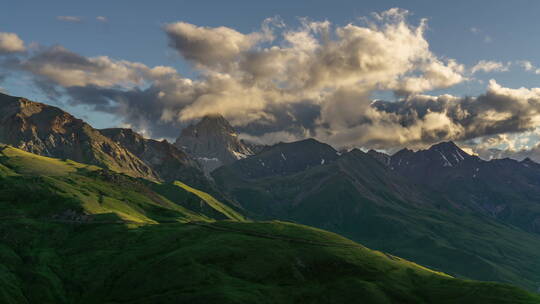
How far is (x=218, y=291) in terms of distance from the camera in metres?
172

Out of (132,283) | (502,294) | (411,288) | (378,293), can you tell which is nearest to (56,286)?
(132,283)

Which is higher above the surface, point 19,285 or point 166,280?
point 166,280

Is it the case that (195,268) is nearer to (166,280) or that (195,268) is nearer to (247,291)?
(166,280)

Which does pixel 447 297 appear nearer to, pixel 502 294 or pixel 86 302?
pixel 502 294

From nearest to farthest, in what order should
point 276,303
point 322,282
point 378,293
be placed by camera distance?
1. point 276,303
2. point 378,293
3. point 322,282

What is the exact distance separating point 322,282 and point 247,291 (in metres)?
36.1

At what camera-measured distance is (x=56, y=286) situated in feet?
641

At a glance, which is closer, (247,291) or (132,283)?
(247,291)

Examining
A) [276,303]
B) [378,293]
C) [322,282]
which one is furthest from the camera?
[322,282]

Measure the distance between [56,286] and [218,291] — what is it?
234 feet

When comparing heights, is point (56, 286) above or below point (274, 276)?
below

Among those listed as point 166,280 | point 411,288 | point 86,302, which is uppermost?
point 411,288

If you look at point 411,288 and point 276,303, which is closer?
point 276,303

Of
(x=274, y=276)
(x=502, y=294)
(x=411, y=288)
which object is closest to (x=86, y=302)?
(x=274, y=276)
